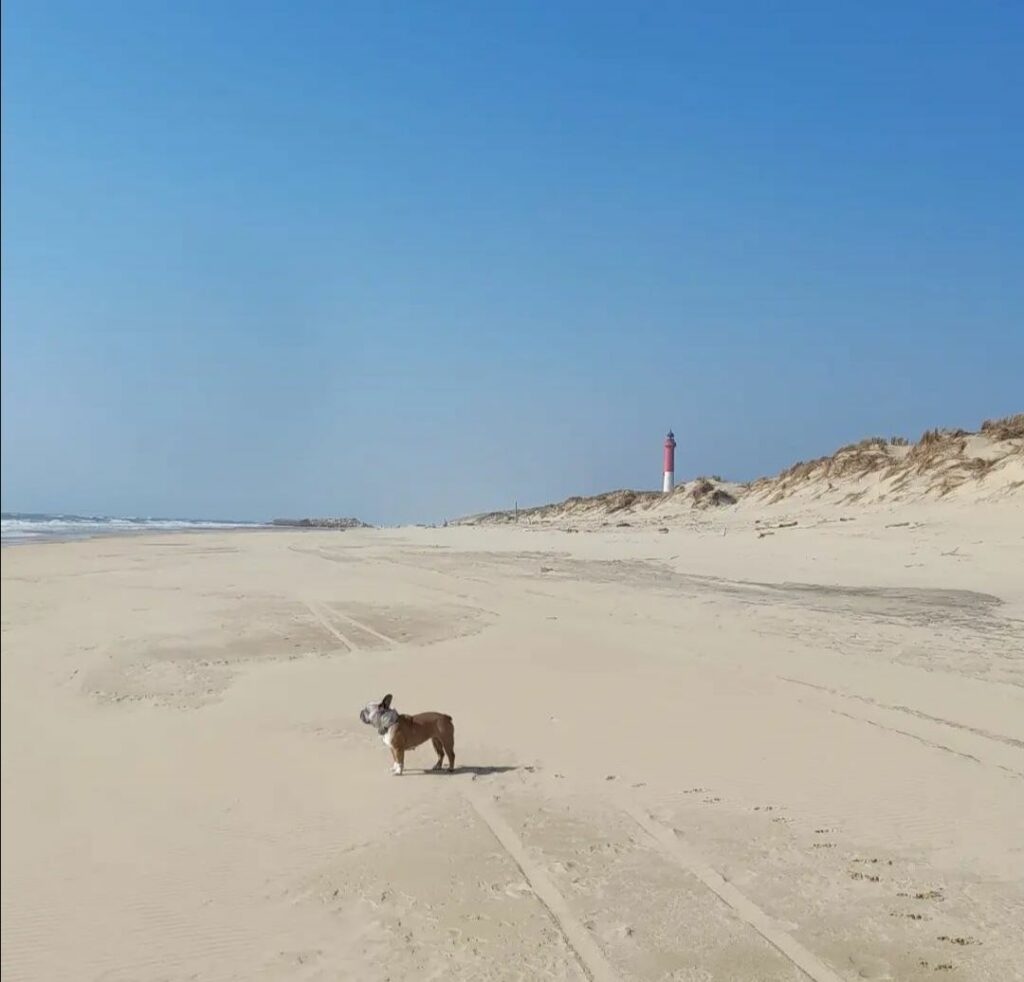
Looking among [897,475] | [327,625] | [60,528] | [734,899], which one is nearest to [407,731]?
[734,899]

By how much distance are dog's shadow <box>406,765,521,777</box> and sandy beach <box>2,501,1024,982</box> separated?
38 millimetres

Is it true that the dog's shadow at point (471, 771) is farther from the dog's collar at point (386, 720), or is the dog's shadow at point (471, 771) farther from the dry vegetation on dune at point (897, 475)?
the dry vegetation on dune at point (897, 475)

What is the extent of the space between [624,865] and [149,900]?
2.36 metres

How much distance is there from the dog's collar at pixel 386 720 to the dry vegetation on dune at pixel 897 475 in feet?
73.4

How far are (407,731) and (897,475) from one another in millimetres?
29684

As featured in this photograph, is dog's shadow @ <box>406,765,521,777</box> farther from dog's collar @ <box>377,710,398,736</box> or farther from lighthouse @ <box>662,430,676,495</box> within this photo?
lighthouse @ <box>662,430,676,495</box>

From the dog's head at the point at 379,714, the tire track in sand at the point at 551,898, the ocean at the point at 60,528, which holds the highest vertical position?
the ocean at the point at 60,528

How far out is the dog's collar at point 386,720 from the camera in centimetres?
593

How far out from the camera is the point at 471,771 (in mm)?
6070

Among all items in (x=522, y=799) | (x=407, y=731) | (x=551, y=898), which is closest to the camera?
(x=551, y=898)

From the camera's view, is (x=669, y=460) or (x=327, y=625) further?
(x=669, y=460)

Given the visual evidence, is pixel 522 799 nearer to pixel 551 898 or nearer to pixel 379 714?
pixel 379 714

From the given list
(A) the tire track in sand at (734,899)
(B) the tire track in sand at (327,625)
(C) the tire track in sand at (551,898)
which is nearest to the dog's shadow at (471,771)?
(C) the tire track in sand at (551,898)

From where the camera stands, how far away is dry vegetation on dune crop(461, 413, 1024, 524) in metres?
25.7
